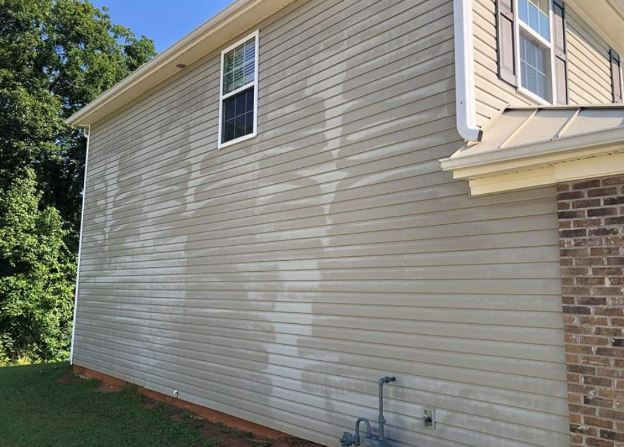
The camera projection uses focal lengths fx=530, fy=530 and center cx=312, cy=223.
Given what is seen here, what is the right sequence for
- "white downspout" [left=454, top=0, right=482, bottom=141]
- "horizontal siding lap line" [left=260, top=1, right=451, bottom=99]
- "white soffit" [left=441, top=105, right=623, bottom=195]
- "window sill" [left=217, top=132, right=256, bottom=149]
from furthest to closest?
"window sill" [left=217, top=132, right=256, bottom=149], "horizontal siding lap line" [left=260, top=1, right=451, bottom=99], "white downspout" [left=454, top=0, right=482, bottom=141], "white soffit" [left=441, top=105, right=623, bottom=195]

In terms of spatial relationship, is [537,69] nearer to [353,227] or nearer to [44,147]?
[353,227]

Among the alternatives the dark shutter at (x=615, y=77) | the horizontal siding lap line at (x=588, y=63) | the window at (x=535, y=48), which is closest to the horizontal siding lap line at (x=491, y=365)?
the window at (x=535, y=48)

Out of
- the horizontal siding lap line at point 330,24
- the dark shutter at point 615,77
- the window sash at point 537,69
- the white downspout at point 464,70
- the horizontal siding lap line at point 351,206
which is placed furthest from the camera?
the dark shutter at point 615,77

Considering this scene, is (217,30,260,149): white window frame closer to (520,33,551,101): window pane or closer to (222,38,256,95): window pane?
(222,38,256,95): window pane

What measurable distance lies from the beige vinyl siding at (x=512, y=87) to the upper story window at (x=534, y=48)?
13 cm

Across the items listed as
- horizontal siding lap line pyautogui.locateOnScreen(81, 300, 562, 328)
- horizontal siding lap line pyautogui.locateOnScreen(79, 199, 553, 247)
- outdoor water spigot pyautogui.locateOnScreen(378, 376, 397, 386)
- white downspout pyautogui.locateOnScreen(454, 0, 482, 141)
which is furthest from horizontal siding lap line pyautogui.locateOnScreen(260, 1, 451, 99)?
outdoor water spigot pyautogui.locateOnScreen(378, 376, 397, 386)

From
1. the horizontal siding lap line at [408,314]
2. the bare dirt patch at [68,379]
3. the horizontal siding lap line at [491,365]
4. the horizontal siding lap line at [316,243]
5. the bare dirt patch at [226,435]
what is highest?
the horizontal siding lap line at [316,243]

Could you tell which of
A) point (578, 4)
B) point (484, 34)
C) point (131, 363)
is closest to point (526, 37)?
point (484, 34)

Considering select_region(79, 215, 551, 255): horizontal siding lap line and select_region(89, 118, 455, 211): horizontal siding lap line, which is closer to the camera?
select_region(79, 215, 551, 255): horizontal siding lap line

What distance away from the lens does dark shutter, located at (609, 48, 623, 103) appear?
7488 millimetres

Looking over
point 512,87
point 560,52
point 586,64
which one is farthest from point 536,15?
point 586,64

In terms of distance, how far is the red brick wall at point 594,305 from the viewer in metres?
3.42

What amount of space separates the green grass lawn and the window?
17.3 feet

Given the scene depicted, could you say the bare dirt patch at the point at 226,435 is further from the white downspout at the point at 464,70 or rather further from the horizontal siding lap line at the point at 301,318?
the white downspout at the point at 464,70
